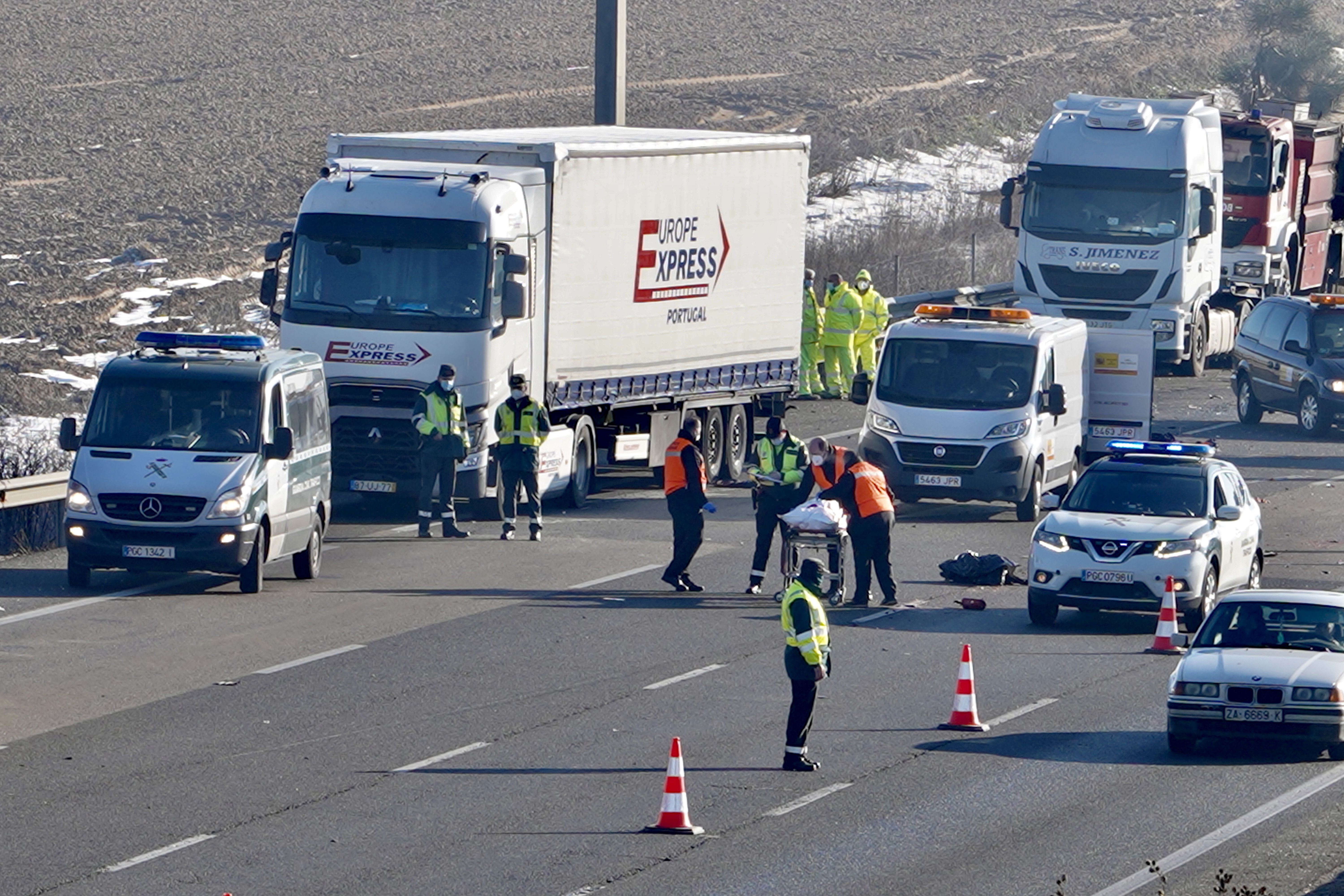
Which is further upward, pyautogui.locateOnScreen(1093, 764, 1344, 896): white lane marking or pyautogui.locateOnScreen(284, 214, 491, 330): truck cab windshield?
pyautogui.locateOnScreen(284, 214, 491, 330): truck cab windshield

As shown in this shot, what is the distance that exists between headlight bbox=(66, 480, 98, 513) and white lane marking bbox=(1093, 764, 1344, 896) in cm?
1053

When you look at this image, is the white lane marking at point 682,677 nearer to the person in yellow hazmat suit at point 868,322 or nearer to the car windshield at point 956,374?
the car windshield at point 956,374

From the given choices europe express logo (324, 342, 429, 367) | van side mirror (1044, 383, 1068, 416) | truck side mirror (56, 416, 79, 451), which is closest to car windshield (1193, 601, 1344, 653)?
van side mirror (1044, 383, 1068, 416)

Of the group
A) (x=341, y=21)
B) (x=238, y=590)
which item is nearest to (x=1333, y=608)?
(x=238, y=590)

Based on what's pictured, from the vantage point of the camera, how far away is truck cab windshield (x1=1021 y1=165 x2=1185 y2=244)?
113 ft

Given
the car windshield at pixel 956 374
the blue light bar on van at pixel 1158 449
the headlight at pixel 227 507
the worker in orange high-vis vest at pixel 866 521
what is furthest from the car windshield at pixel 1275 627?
the car windshield at pixel 956 374

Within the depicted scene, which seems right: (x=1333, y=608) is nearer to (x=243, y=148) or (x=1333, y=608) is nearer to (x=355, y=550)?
(x=355, y=550)

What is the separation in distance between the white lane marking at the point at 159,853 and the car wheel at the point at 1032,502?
1440 centimetres

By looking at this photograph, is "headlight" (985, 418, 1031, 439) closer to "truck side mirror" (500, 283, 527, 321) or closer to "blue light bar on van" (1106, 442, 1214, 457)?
"blue light bar on van" (1106, 442, 1214, 457)

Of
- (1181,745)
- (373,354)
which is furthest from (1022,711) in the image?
(373,354)

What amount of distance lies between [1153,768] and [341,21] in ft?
171

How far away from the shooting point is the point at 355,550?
2281 centimetres

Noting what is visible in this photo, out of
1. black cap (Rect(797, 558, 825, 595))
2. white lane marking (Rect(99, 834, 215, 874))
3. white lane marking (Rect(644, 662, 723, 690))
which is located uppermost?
black cap (Rect(797, 558, 825, 595))

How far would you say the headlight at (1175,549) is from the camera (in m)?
19.5
